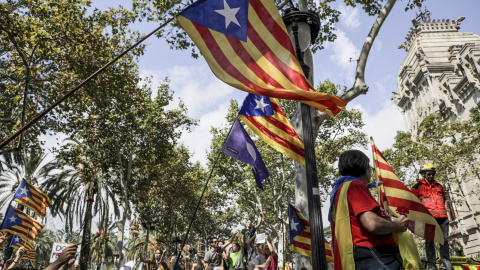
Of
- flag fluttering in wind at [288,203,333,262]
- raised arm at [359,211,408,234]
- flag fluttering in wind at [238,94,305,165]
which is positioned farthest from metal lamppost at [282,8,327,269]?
flag fluttering in wind at [288,203,333,262]

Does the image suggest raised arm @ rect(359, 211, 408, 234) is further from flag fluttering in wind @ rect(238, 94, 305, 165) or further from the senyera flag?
flag fluttering in wind @ rect(238, 94, 305, 165)

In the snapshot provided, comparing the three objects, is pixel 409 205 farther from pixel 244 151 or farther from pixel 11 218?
pixel 11 218

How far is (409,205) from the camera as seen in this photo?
4.33 meters

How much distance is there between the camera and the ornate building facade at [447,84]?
30.7m

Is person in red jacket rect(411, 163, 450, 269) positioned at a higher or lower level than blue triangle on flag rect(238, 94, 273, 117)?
lower

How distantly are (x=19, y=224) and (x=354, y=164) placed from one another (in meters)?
10.1

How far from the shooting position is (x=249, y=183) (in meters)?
24.6

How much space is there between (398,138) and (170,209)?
19251 millimetres

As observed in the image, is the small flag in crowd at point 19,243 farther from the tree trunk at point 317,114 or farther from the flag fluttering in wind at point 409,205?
the flag fluttering in wind at point 409,205

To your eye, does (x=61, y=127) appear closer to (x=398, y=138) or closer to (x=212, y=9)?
(x=212, y=9)

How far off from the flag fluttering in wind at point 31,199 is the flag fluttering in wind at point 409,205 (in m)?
9.90

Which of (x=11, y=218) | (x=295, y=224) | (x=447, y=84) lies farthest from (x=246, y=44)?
(x=447, y=84)

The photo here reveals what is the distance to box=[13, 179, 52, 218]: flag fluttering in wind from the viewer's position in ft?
33.0

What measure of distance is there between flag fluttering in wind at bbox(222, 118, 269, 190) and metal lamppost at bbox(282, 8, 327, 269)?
2.53 meters
